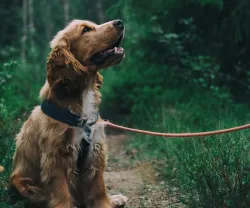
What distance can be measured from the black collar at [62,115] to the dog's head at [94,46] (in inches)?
16.9

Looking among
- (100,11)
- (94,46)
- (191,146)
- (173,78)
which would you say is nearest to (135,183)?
(191,146)

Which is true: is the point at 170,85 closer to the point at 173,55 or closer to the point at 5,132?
the point at 173,55

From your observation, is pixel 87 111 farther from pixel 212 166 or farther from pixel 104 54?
pixel 212 166

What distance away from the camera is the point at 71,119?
4430 mm

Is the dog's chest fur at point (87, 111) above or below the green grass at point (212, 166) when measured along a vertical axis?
above

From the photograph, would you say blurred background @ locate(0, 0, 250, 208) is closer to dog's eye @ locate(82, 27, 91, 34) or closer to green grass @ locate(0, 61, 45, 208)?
green grass @ locate(0, 61, 45, 208)

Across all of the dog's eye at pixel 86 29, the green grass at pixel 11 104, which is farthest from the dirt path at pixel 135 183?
the dog's eye at pixel 86 29

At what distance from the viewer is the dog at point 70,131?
4.39m

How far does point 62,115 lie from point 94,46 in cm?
73

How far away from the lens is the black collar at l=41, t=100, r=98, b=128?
4.41 metres

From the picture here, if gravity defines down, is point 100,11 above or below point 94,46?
above

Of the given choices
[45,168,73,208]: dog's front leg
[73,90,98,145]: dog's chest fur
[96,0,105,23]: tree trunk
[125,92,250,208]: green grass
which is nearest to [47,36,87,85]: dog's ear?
[73,90,98,145]: dog's chest fur

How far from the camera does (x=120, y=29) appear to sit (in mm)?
4688

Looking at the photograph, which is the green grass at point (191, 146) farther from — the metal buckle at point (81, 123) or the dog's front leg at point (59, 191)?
the metal buckle at point (81, 123)
